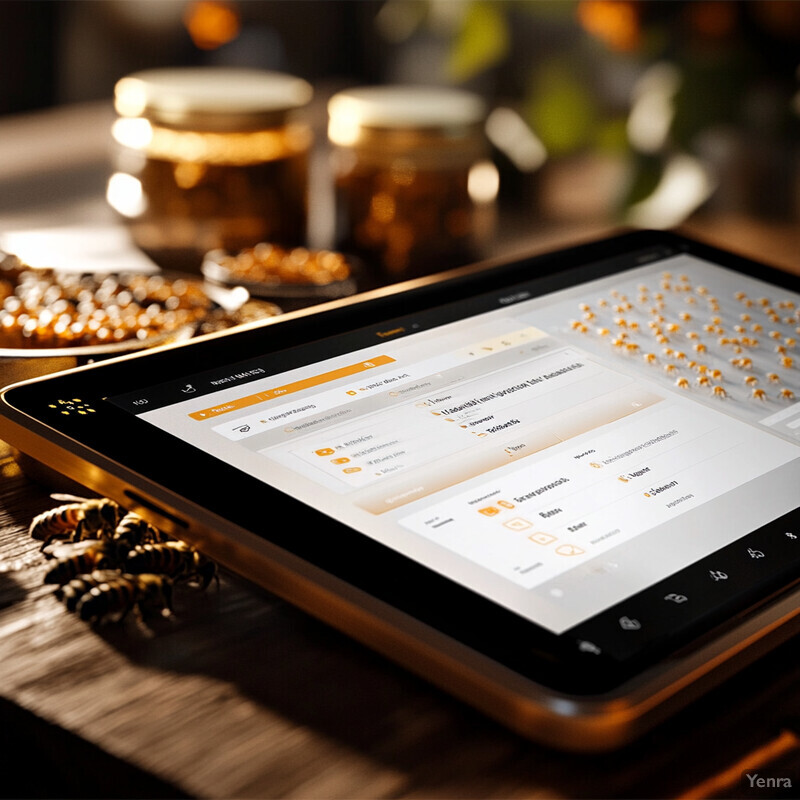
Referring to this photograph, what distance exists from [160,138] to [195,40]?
1.49m

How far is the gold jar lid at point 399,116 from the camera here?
80cm

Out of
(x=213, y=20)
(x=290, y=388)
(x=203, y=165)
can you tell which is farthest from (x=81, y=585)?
(x=213, y=20)

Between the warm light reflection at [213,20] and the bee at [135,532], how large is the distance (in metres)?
1.82

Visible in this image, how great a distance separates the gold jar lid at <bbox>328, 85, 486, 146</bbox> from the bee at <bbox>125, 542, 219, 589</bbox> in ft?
1.57

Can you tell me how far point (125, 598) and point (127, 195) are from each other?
0.50 meters

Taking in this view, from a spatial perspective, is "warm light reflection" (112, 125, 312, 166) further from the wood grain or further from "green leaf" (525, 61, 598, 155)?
the wood grain

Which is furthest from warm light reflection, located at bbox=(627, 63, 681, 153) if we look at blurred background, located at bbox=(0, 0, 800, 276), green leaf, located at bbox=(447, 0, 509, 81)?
green leaf, located at bbox=(447, 0, 509, 81)

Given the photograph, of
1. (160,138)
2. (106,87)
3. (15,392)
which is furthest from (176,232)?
(106,87)

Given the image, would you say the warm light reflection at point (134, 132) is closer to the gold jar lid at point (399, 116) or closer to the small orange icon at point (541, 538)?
the gold jar lid at point (399, 116)

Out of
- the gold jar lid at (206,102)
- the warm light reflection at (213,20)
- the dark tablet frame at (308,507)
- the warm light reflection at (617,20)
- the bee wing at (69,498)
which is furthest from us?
the warm light reflection at (213,20)

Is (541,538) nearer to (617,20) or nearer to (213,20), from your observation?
(617,20)

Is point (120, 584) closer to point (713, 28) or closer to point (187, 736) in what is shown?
point (187, 736)

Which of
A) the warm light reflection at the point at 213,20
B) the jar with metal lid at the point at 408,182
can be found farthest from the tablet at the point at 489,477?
the warm light reflection at the point at 213,20

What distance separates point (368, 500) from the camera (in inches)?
14.6
